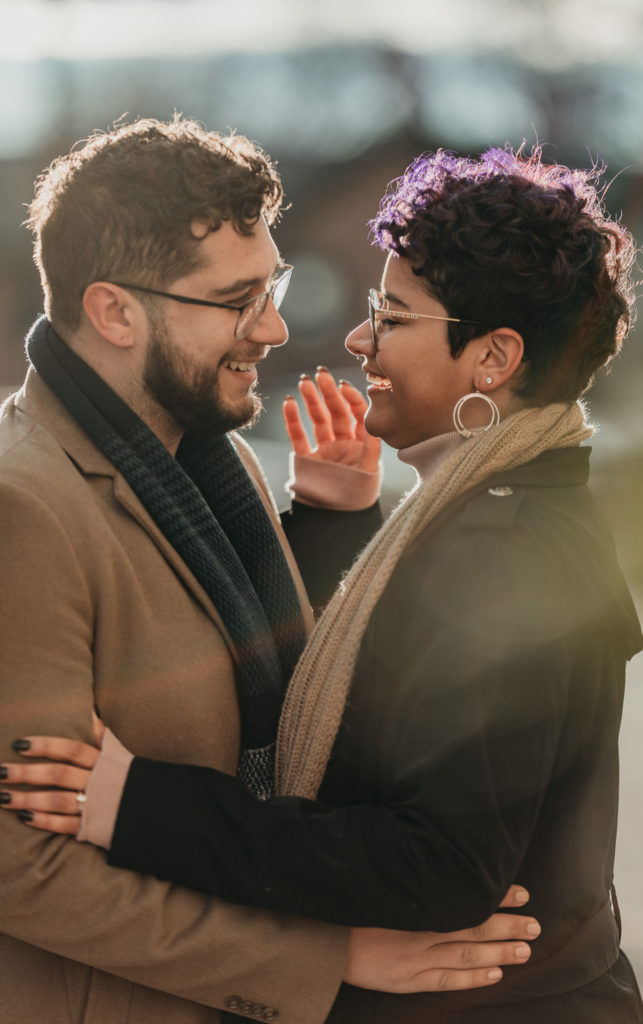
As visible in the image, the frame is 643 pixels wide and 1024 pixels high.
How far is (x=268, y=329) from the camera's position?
2275 mm

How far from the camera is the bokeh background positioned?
1448cm

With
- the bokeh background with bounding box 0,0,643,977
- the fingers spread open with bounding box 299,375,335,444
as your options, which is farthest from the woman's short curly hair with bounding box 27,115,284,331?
the bokeh background with bounding box 0,0,643,977

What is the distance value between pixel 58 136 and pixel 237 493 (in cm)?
1565

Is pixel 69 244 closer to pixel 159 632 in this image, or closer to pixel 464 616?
pixel 159 632

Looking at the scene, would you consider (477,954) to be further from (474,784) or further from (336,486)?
(336,486)

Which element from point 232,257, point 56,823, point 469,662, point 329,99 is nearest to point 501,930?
→ point 469,662

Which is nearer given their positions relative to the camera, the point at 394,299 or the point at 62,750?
the point at 62,750

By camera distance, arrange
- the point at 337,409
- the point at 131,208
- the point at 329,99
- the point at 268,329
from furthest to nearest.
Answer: the point at 329,99 < the point at 337,409 < the point at 268,329 < the point at 131,208

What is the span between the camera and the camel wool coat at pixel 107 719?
5.51ft

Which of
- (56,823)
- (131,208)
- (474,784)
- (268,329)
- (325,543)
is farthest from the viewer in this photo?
(325,543)

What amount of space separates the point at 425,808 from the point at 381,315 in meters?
1.00

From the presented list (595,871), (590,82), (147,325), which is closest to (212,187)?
(147,325)

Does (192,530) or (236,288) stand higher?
(236,288)

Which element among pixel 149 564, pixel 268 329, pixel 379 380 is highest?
pixel 268 329
